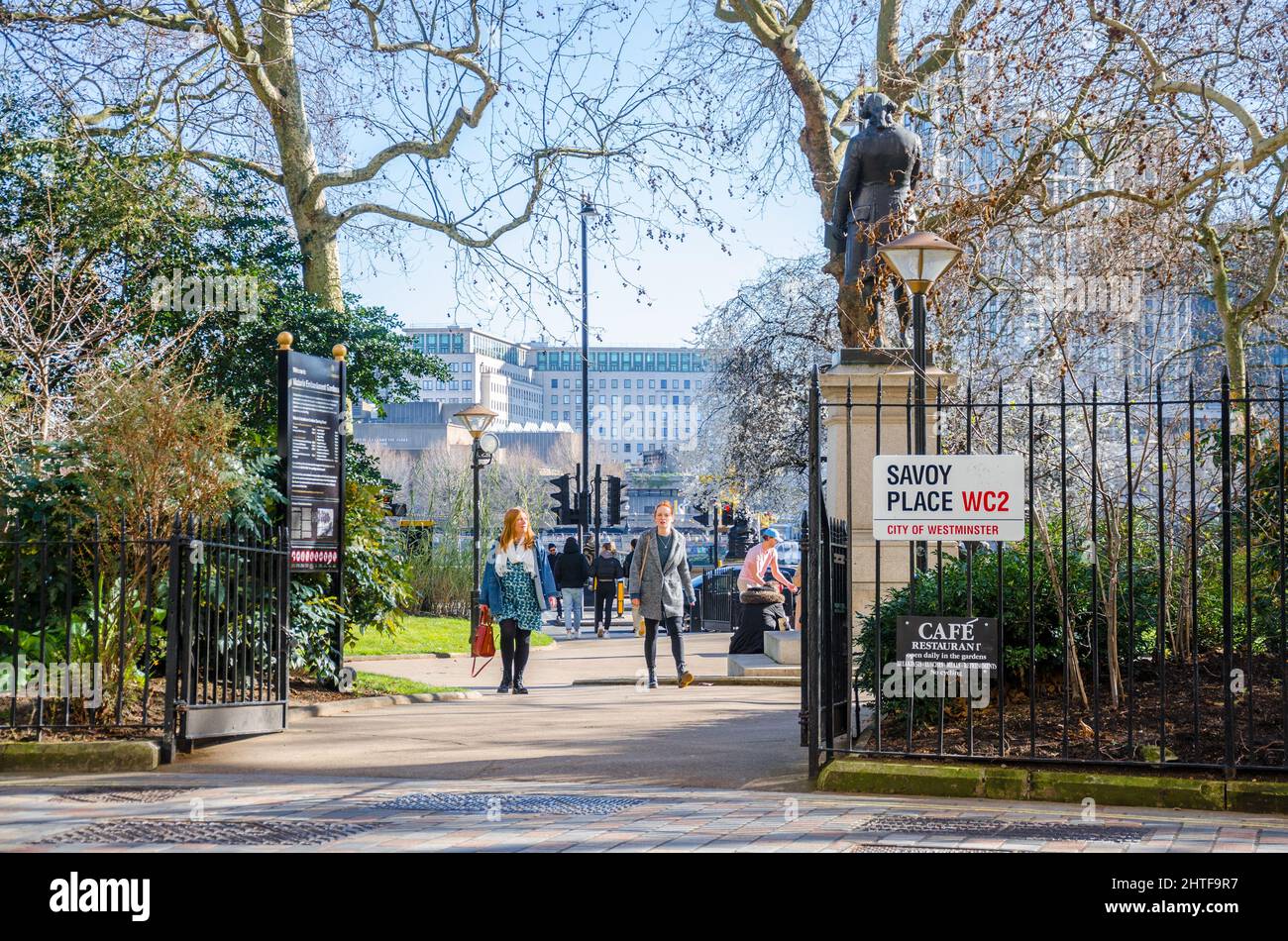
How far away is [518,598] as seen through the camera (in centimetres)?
1365

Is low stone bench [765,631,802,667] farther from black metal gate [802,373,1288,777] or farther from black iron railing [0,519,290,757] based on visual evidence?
black iron railing [0,519,290,757]

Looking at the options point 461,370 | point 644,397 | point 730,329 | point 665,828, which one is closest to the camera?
point 665,828

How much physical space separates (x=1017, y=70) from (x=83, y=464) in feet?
24.6

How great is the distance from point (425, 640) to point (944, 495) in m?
14.2

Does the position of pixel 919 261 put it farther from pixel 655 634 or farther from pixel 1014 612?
pixel 655 634

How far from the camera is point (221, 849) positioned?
5.73 metres

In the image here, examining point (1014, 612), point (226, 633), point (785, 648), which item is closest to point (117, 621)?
point (226, 633)

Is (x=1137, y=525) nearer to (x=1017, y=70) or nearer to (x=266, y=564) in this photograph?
(x=1017, y=70)

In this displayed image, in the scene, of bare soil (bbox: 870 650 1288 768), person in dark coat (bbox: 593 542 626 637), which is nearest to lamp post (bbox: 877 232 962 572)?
bare soil (bbox: 870 650 1288 768)

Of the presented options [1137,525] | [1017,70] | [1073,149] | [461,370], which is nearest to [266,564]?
[1017,70]

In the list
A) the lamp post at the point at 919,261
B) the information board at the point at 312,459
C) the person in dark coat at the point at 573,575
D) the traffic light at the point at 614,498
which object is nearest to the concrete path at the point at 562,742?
the information board at the point at 312,459

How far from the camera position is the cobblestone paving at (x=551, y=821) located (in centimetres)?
591

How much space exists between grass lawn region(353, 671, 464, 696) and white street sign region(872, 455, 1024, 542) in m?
6.73

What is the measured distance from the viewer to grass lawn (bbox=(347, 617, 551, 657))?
62.4 ft
